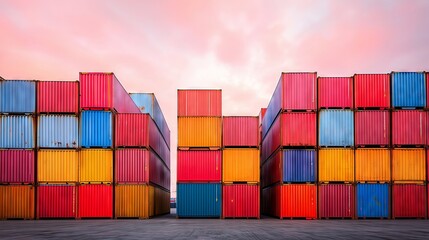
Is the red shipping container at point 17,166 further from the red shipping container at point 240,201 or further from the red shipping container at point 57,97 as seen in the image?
the red shipping container at point 240,201

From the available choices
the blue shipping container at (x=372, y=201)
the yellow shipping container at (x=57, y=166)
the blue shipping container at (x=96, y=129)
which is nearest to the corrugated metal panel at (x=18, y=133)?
the yellow shipping container at (x=57, y=166)

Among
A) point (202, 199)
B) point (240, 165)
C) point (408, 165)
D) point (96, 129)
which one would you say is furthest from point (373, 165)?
point (96, 129)

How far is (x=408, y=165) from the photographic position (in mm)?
35125

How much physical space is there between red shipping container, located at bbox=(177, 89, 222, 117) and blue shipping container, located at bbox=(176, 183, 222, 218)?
5.61 metres

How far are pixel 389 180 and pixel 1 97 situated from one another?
100 ft

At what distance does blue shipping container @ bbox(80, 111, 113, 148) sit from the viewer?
3559 centimetres

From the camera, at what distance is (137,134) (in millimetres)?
36250

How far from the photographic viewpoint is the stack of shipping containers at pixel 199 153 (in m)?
35.8

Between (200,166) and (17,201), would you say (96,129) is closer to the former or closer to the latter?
(17,201)

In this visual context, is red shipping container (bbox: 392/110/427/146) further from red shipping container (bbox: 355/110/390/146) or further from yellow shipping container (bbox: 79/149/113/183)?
yellow shipping container (bbox: 79/149/113/183)

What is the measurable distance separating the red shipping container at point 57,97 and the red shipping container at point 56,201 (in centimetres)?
592

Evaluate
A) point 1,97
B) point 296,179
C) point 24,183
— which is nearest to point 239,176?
point 296,179

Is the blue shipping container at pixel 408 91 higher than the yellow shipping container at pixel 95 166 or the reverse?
higher

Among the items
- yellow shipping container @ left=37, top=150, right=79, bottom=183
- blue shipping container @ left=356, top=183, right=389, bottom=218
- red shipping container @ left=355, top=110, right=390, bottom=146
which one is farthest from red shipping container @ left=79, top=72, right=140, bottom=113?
blue shipping container @ left=356, top=183, right=389, bottom=218
